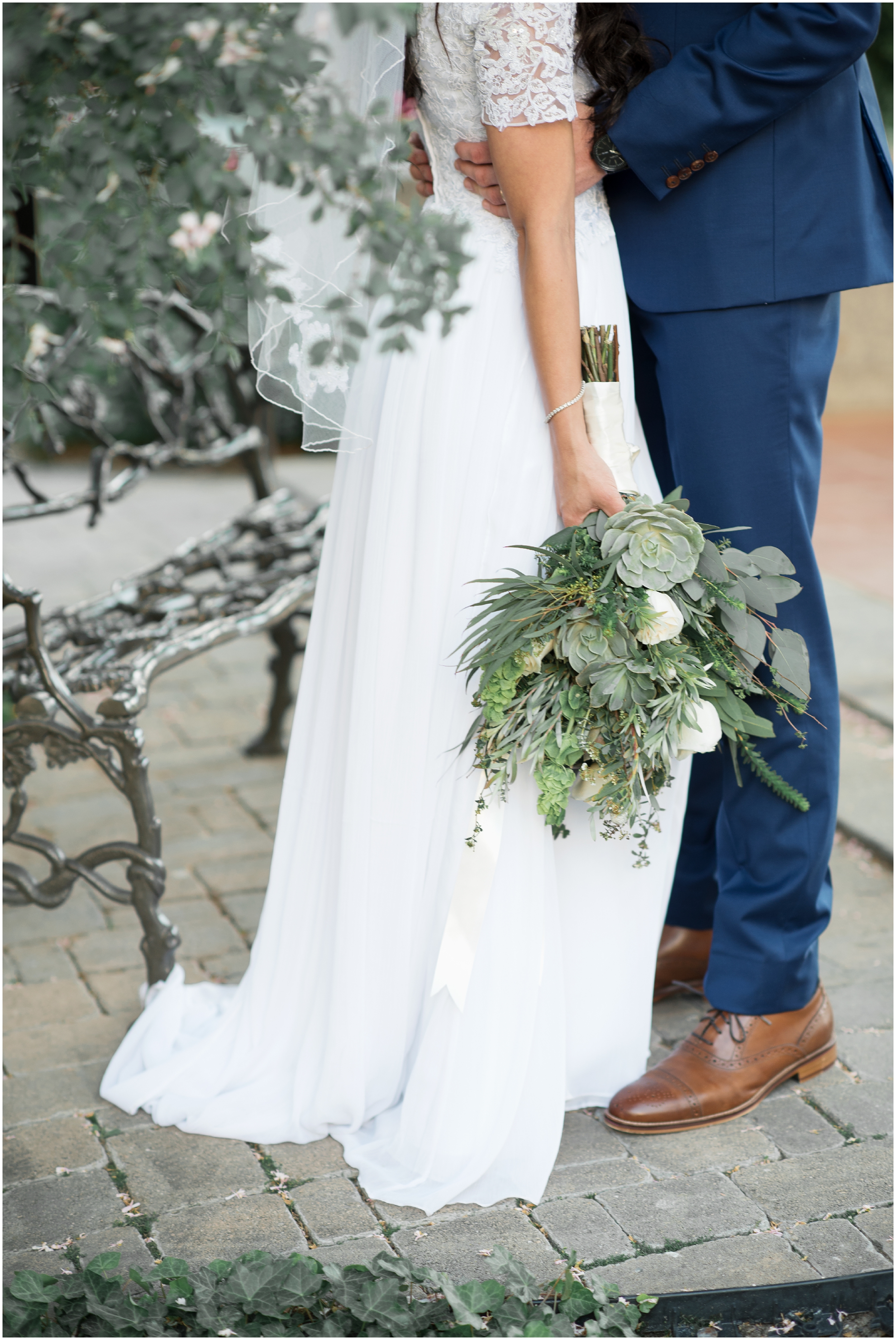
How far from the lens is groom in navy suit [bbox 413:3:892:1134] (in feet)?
6.64

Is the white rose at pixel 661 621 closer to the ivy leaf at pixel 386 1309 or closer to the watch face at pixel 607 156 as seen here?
the watch face at pixel 607 156

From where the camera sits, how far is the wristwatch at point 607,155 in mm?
2092

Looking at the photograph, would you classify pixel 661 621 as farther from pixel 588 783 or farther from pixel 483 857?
pixel 483 857

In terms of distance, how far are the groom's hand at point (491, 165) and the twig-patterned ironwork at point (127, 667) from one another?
1183mm

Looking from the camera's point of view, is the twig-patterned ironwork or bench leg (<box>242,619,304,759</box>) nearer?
the twig-patterned ironwork

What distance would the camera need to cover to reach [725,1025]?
2.42 m

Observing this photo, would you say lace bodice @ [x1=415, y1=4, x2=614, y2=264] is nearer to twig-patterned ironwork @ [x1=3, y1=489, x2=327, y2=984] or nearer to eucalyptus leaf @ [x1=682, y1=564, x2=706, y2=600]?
eucalyptus leaf @ [x1=682, y1=564, x2=706, y2=600]

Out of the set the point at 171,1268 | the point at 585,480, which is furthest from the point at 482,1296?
the point at 585,480

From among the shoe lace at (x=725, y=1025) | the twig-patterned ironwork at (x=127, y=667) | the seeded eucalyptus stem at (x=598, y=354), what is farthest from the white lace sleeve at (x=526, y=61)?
the shoe lace at (x=725, y=1025)

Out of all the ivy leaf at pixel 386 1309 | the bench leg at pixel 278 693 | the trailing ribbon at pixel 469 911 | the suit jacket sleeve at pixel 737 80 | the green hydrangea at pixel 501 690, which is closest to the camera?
the ivy leaf at pixel 386 1309

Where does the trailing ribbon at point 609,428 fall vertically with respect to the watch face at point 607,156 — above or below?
below

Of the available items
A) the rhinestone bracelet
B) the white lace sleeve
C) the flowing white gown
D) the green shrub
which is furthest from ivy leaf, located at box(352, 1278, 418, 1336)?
the white lace sleeve

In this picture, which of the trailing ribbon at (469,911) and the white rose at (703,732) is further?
the trailing ribbon at (469,911)

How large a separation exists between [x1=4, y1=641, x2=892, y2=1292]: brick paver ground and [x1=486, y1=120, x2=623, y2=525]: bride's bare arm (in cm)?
114
